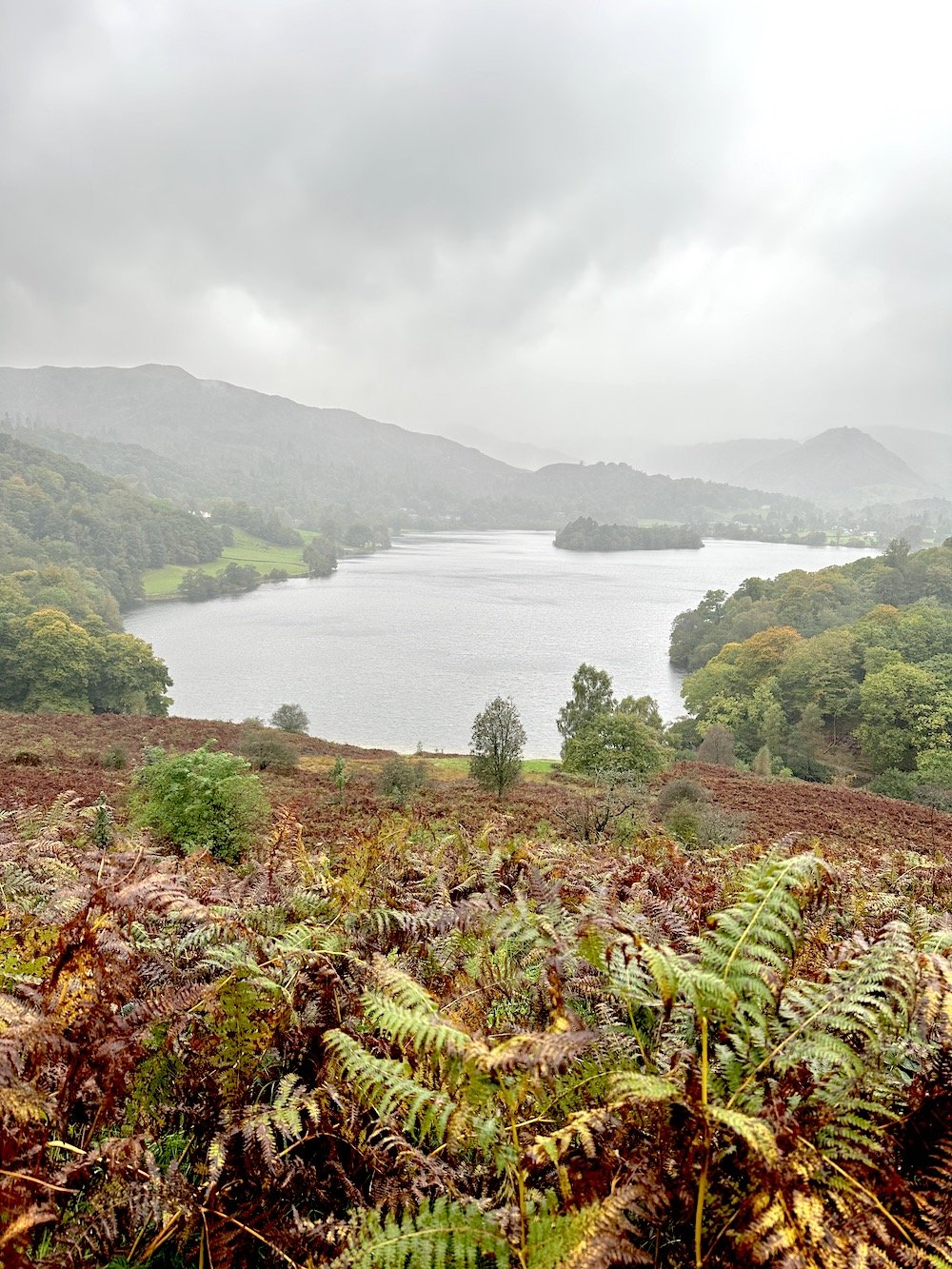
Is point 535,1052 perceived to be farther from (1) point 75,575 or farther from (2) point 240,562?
(2) point 240,562

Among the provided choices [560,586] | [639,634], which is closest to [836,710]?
[639,634]

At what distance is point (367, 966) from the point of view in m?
2.18

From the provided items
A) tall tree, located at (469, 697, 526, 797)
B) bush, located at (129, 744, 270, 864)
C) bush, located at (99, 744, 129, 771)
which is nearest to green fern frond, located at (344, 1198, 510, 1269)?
bush, located at (129, 744, 270, 864)

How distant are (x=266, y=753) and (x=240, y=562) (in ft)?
394

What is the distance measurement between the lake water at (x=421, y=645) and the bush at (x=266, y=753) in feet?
61.2

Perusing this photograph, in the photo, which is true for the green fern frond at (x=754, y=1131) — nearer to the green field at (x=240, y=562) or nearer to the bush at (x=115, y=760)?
the bush at (x=115, y=760)

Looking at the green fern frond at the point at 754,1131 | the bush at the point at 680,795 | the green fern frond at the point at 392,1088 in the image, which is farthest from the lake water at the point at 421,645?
the green fern frond at the point at 754,1131

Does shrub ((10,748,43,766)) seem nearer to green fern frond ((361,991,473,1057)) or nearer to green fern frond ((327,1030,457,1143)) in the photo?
green fern frond ((327,1030,457,1143))

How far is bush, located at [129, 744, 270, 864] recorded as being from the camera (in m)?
10.1

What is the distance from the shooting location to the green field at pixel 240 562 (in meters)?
114

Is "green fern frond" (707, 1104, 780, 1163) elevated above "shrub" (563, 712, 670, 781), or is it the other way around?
"green fern frond" (707, 1104, 780, 1163)

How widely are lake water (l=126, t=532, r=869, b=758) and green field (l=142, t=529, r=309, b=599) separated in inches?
363

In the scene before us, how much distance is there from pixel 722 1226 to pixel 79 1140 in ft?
5.16

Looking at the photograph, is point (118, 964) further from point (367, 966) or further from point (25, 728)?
point (25, 728)
